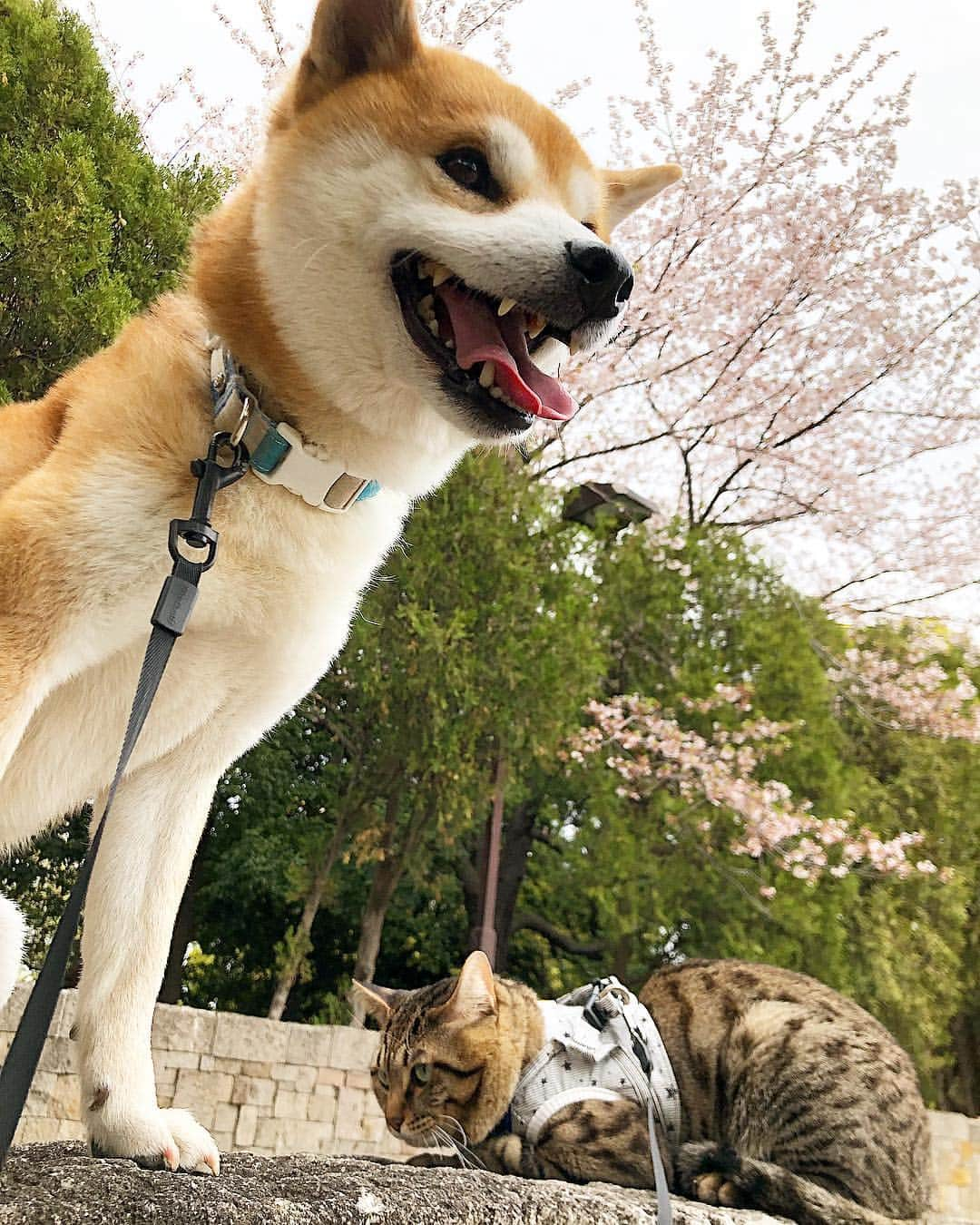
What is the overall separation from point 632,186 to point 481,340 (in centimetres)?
86

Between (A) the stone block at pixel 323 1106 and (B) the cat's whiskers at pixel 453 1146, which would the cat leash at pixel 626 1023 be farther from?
(A) the stone block at pixel 323 1106

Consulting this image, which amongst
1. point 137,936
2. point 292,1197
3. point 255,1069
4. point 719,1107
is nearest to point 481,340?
point 137,936

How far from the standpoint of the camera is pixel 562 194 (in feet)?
6.62

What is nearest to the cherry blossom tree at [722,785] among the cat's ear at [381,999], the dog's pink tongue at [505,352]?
the cat's ear at [381,999]

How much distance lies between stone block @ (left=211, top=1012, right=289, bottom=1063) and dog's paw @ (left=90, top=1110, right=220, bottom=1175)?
19.2ft

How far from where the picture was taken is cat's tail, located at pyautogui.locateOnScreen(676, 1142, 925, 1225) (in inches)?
106

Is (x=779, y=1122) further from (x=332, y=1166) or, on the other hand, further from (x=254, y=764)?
(x=254, y=764)

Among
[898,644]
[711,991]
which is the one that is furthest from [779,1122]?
[898,644]

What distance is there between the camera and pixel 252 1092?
7340mm

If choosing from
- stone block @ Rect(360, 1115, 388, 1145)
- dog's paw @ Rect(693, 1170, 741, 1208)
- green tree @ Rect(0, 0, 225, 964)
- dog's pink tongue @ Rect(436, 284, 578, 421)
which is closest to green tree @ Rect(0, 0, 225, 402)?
green tree @ Rect(0, 0, 225, 964)

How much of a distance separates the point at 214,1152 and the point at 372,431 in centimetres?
139

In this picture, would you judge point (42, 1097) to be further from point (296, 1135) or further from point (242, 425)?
point (242, 425)

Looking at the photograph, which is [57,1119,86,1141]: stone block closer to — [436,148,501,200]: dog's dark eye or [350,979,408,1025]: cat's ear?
[350,979,408,1025]: cat's ear

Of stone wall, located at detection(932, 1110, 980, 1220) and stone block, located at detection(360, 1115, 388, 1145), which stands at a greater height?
stone wall, located at detection(932, 1110, 980, 1220)
